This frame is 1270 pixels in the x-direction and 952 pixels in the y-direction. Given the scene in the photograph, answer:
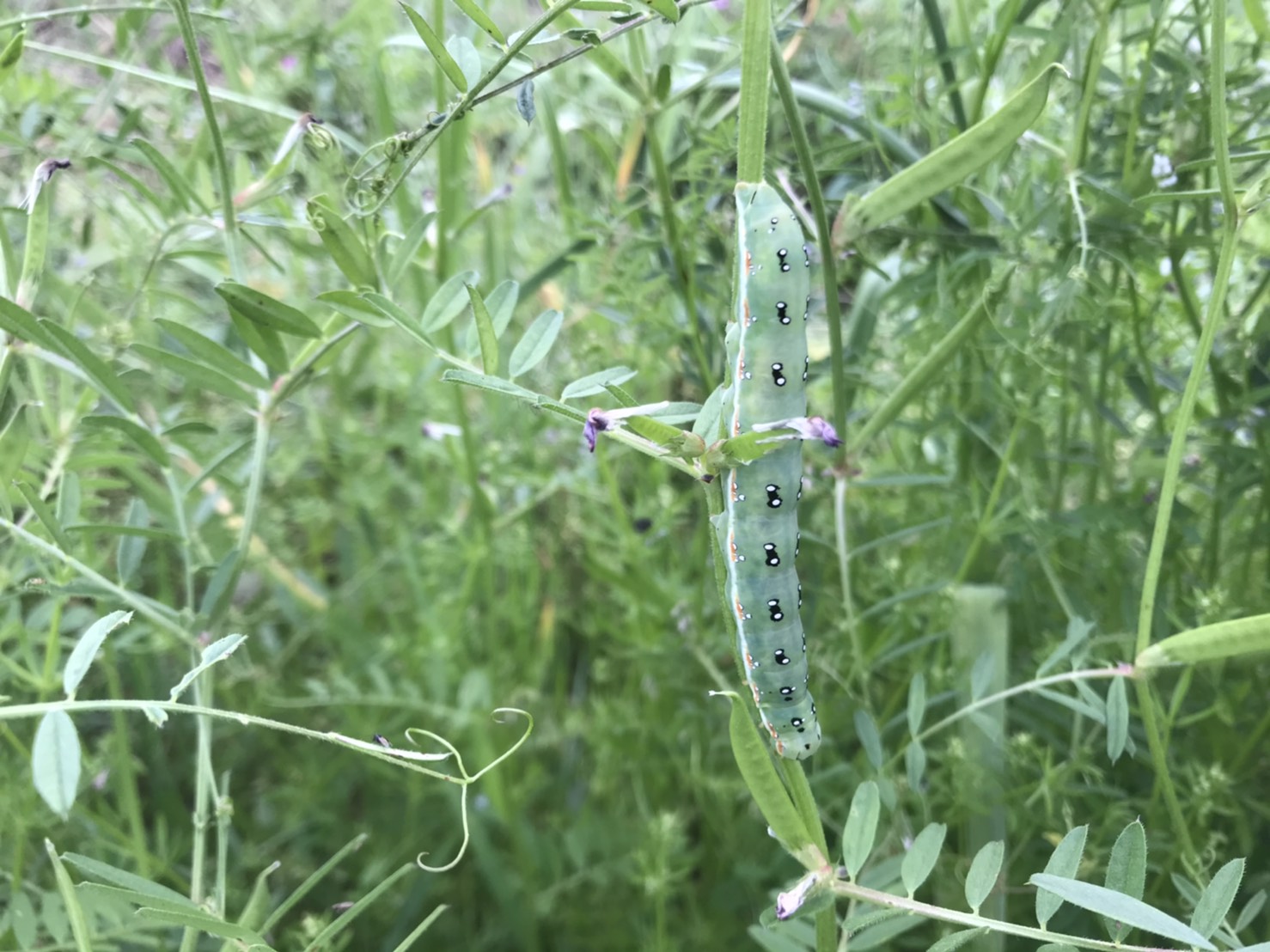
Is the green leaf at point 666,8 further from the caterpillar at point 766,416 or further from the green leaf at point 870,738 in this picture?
the green leaf at point 870,738

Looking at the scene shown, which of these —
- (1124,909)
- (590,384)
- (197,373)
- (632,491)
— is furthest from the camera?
(632,491)

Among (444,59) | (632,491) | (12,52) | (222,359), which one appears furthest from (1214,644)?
(632,491)

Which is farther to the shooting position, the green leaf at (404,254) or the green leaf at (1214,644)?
the green leaf at (404,254)

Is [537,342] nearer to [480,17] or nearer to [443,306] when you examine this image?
[443,306]

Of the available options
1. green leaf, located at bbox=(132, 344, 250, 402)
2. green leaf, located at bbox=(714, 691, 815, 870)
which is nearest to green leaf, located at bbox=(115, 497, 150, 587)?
green leaf, located at bbox=(132, 344, 250, 402)

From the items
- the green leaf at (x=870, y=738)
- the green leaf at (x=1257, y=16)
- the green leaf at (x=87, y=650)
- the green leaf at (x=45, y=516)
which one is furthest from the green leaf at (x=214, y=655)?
the green leaf at (x=1257, y=16)

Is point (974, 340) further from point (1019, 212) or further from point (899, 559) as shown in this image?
point (899, 559)
